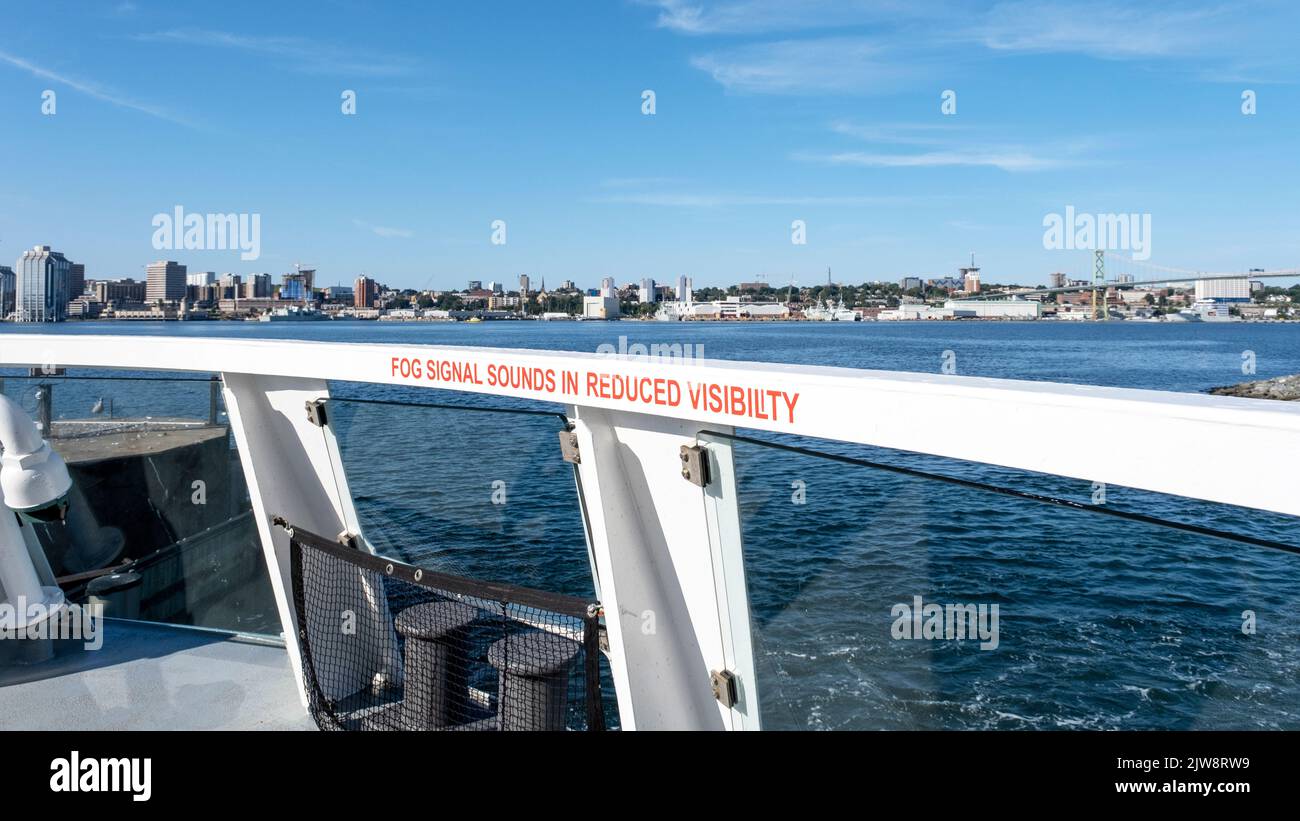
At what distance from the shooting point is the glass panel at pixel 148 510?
4.25 m

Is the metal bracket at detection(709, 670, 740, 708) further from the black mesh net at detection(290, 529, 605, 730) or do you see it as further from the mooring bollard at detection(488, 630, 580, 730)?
the mooring bollard at detection(488, 630, 580, 730)

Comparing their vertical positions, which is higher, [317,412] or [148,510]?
[317,412]

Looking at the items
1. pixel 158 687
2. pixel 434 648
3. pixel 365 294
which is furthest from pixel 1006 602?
pixel 365 294

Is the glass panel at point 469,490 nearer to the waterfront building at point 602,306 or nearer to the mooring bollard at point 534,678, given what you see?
the mooring bollard at point 534,678

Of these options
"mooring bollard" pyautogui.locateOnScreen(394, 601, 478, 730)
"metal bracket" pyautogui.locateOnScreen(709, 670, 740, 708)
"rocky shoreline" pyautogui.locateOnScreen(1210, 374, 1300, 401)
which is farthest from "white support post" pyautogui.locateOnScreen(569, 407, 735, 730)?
"rocky shoreline" pyautogui.locateOnScreen(1210, 374, 1300, 401)

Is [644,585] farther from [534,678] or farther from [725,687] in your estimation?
[534,678]

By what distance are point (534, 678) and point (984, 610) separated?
1.36m

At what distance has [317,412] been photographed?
140 inches
